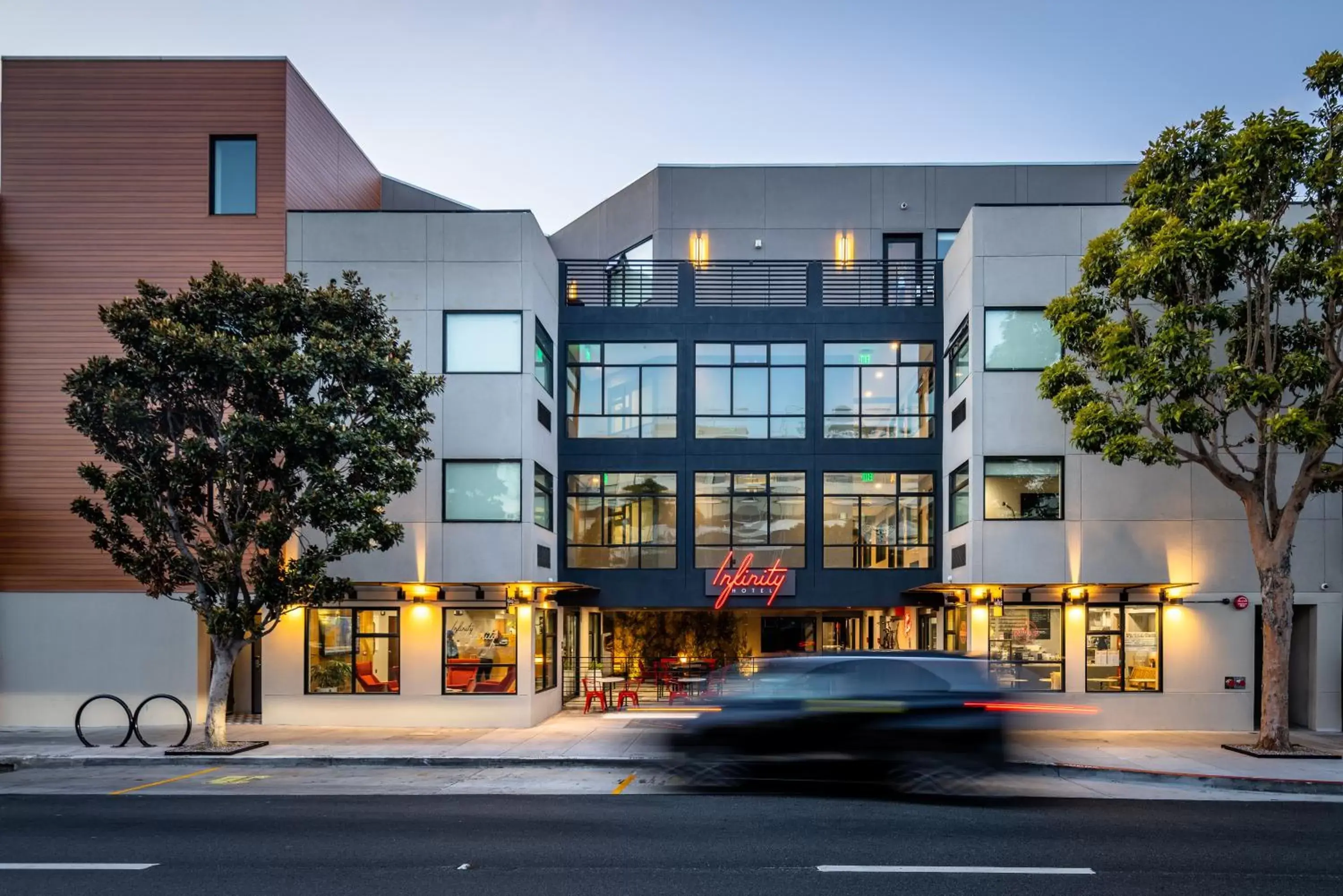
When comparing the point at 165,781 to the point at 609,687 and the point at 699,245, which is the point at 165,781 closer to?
the point at 609,687

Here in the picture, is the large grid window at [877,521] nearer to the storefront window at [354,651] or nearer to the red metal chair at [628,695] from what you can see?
the red metal chair at [628,695]

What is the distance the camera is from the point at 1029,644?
20.3 meters

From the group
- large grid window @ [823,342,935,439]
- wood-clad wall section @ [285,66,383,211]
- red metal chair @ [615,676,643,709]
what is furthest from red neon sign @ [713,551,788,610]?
wood-clad wall section @ [285,66,383,211]

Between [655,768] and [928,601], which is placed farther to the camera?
[928,601]

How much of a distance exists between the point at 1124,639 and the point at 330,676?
51.1 ft

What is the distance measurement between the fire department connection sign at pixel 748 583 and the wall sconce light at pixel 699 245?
9.11 meters

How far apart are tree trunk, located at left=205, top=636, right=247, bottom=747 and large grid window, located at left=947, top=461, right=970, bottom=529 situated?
13.8 meters

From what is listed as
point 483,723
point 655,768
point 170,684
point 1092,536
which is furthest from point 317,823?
point 1092,536

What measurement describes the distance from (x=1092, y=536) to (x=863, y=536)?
5239 mm

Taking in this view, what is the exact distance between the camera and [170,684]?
811 inches

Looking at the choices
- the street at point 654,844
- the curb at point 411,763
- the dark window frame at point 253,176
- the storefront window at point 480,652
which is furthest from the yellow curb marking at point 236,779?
the dark window frame at point 253,176

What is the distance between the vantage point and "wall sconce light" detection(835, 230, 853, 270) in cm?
2822

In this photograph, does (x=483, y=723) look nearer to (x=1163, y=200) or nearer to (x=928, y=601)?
(x=928, y=601)

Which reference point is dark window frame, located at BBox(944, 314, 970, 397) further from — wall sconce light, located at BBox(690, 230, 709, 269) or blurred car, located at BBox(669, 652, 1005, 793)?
blurred car, located at BBox(669, 652, 1005, 793)
